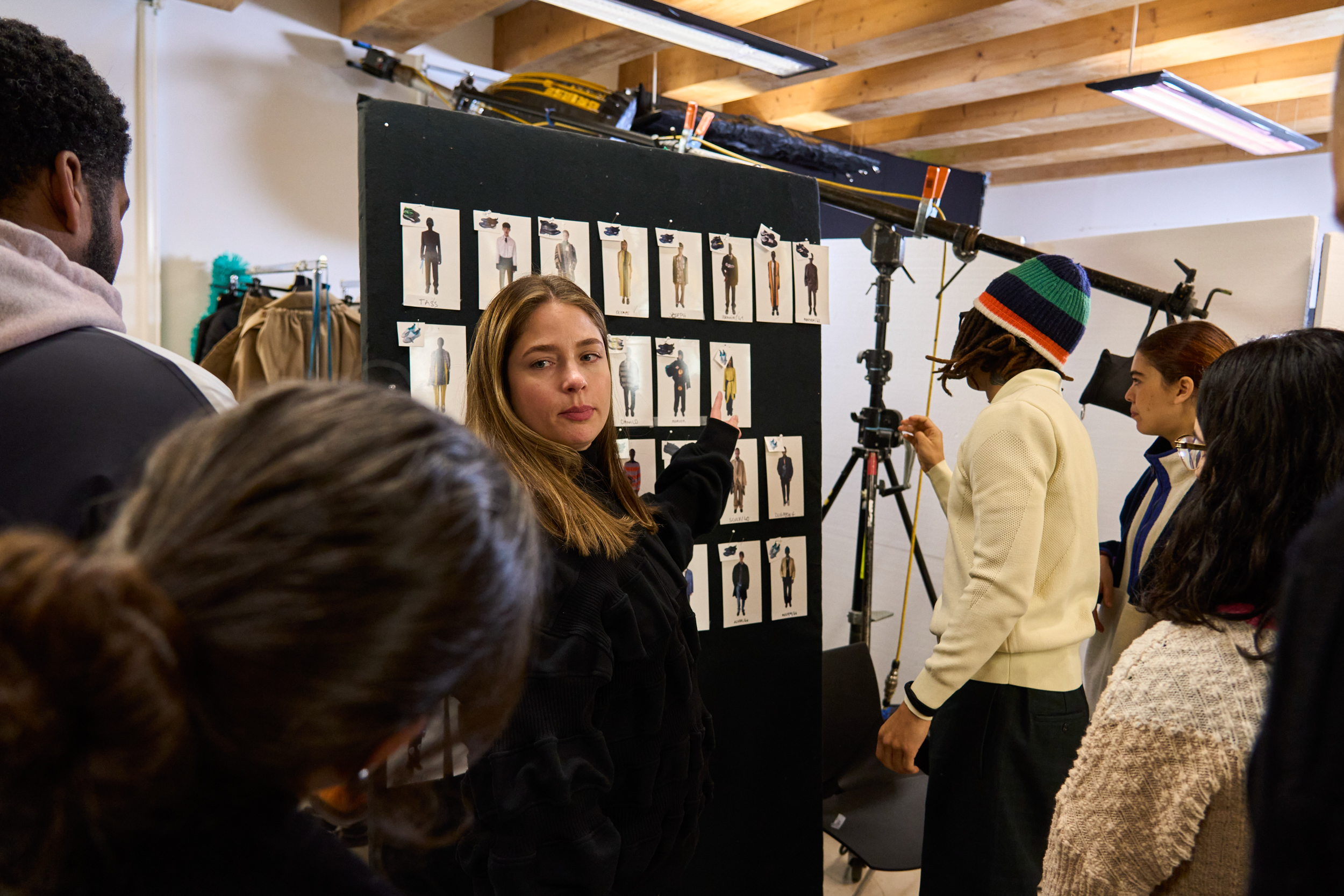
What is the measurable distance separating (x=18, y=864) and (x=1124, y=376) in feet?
9.45

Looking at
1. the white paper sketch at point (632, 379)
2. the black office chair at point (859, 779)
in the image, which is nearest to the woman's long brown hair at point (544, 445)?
the white paper sketch at point (632, 379)

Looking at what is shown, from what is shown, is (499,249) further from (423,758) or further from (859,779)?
(859,779)

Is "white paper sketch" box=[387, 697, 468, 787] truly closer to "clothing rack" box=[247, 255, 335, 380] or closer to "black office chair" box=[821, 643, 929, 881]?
"black office chair" box=[821, 643, 929, 881]

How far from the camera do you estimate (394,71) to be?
4094 mm

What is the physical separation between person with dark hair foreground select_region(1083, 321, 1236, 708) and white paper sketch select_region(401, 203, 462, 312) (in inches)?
69.0

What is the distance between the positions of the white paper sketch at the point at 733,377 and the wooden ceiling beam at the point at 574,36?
88.9 inches

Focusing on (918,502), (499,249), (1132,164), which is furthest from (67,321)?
(1132,164)

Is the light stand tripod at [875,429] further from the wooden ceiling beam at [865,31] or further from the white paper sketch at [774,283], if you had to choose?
the wooden ceiling beam at [865,31]

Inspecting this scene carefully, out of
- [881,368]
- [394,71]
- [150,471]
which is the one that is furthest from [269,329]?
[150,471]

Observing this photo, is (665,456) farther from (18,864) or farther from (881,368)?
(18,864)

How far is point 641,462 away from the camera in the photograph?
2.00 metres

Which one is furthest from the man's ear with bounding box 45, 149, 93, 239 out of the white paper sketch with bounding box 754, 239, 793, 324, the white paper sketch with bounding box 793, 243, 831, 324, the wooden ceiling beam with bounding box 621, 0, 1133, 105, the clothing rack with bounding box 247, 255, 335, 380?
the wooden ceiling beam with bounding box 621, 0, 1133, 105

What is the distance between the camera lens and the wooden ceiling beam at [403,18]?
144 inches

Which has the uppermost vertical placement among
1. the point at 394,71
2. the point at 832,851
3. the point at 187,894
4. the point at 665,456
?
the point at 394,71
